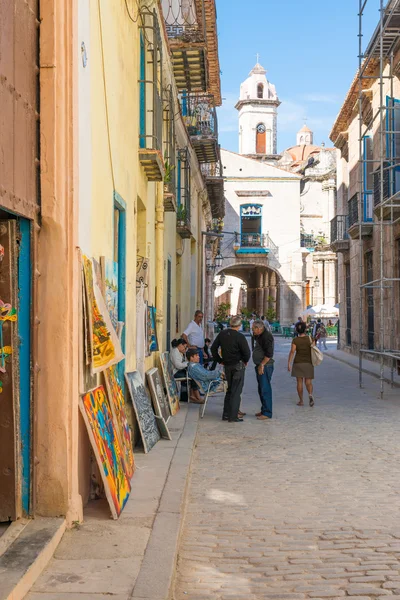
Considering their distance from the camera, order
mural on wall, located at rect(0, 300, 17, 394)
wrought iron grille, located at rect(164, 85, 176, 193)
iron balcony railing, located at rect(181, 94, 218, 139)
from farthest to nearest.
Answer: iron balcony railing, located at rect(181, 94, 218, 139)
wrought iron grille, located at rect(164, 85, 176, 193)
mural on wall, located at rect(0, 300, 17, 394)

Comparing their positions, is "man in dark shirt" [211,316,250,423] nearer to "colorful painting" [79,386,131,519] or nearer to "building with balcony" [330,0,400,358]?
"building with balcony" [330,0,400,358]

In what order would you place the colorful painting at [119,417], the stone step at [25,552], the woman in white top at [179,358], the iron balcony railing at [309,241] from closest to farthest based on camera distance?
Result: the stone step at [25,552]
the colorful painting at [119,417]
the woman in white top at [179,358]
the iron balcony railing at [309,241]

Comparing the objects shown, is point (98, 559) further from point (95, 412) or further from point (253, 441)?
point (253, 441)

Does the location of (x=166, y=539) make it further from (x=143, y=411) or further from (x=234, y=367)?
(x=234, y=367)

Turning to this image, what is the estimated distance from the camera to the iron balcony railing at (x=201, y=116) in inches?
751

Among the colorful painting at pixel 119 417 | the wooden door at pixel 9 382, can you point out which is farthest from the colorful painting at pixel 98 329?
the wooden door at pixel 9 382

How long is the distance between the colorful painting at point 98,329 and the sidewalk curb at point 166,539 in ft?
3.80

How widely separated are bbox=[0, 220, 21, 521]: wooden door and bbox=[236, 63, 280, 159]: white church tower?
2951 inches

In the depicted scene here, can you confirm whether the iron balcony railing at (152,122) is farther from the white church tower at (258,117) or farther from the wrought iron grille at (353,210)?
the white church tower at (258,117)

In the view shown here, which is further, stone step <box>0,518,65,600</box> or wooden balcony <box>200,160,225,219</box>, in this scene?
wooden balcony <box>200,160,225,219</box>

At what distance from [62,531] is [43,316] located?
1.36 m

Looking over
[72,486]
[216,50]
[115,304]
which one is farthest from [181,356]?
[216,50]

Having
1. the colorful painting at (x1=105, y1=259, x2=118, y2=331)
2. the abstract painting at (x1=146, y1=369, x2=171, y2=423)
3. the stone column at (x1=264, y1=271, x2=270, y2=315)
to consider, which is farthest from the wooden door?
the stone column at (x1=264, y1=271, x2=270, y2=315)

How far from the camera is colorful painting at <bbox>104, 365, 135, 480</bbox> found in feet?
20.9
